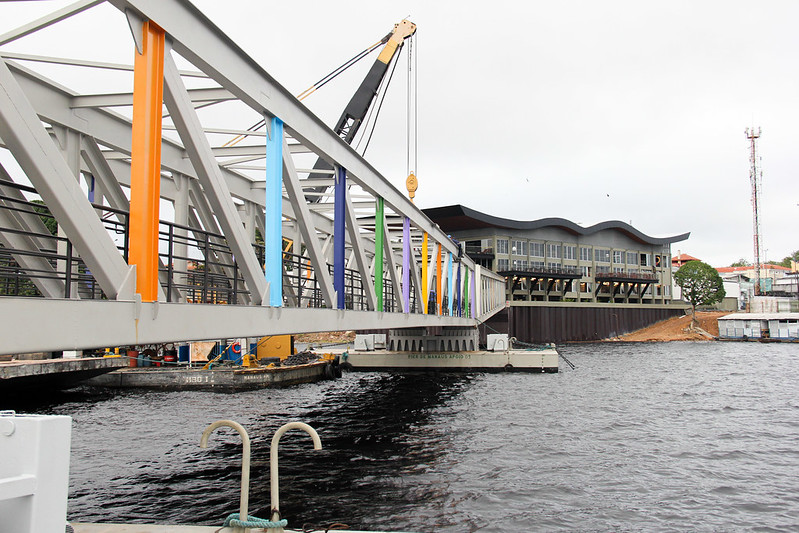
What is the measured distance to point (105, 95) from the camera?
38.2 ft

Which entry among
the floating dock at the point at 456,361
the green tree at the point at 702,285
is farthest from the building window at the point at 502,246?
the floating dock at the point at 456,361

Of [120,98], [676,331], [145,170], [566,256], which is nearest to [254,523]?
[145,170]

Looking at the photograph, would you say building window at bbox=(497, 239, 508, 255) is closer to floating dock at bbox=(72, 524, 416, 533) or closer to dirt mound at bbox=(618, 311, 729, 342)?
dirt mound at bbox=(618, 311, 729, 342)

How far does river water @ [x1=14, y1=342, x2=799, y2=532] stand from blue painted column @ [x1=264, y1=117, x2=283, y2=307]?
14.8 feet

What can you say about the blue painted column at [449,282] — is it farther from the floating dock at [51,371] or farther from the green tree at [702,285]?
the green tree at [702,285]

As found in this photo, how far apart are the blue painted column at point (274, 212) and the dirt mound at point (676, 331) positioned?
9030 centimetres

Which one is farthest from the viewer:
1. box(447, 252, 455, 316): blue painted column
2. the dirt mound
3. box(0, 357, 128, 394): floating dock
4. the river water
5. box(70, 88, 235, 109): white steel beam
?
the dirt mound

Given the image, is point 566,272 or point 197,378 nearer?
point 197,378

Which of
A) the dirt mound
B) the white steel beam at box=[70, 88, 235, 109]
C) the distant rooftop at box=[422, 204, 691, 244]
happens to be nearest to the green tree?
the dirt mound

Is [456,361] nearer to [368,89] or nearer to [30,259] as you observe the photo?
[368,89]

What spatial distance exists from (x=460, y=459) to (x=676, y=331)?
88.6 meters

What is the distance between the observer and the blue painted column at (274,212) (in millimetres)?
10617

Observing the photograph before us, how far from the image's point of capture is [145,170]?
278 inches

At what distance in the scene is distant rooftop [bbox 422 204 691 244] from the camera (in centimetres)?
9182
